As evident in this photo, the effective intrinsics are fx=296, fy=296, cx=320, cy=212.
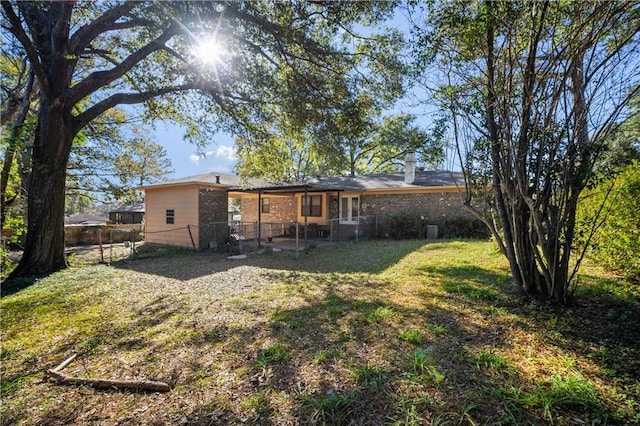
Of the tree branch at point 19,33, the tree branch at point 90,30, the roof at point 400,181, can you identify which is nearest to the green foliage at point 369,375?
the tree branch at point 19,33

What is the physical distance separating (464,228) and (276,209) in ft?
34.9

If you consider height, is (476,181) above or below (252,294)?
above

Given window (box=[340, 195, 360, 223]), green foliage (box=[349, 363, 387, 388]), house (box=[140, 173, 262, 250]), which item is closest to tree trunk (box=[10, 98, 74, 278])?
house (box=[140, 173, 262, 250])

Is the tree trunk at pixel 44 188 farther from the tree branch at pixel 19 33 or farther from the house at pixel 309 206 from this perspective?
the house at pixel 309 206

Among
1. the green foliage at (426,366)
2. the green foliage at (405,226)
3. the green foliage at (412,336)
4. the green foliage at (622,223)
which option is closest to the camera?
the green foliage at (426,366)

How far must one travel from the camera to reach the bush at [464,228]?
42.7 ft

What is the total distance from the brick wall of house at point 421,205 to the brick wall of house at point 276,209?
4551 mm

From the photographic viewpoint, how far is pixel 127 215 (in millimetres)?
26094

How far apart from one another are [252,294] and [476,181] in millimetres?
4641

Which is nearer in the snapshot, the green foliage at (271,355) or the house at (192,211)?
the green foliage at (271,355)

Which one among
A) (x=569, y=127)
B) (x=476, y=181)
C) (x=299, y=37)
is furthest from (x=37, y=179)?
(x=569, y=127)

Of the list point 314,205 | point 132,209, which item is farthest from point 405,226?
point 132,209

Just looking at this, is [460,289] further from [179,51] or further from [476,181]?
[179,51]

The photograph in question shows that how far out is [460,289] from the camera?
5.41m
